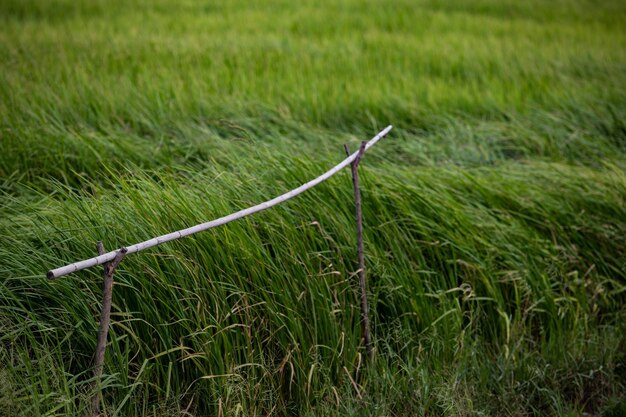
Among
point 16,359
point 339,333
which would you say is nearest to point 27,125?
point 16,359

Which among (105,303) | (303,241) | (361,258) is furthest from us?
(303,241)

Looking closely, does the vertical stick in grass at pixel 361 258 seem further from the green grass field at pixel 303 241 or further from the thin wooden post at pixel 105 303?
the thin wooden post at pixel 105 303

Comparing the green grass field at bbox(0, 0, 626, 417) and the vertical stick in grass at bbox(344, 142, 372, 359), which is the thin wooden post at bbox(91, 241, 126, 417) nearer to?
the green grass field at bbox(0, 0, 626, 417)

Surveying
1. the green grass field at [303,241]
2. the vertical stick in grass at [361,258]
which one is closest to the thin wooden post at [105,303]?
Answer: the green grass field at [303,241]

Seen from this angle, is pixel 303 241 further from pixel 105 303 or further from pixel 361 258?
pixel 105 303

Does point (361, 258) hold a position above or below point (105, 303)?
below

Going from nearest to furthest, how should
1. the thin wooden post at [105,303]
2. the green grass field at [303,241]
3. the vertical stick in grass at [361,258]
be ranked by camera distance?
the thin wooden post at [105,303] < the green grass field at [303,241] < the vertical stick in grass at [361,258]

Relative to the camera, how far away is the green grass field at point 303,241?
1911 millimetres

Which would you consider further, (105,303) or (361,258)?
(361,258)

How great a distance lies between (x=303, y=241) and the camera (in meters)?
2.36

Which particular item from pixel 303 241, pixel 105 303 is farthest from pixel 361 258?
pixel 105 303

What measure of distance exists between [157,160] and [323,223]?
1.06 meters

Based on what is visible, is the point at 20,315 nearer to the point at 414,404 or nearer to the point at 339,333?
the point at 339,333

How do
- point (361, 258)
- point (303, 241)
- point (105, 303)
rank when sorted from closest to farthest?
point (105, 303) → point (361, 258) → point (303, 241)
